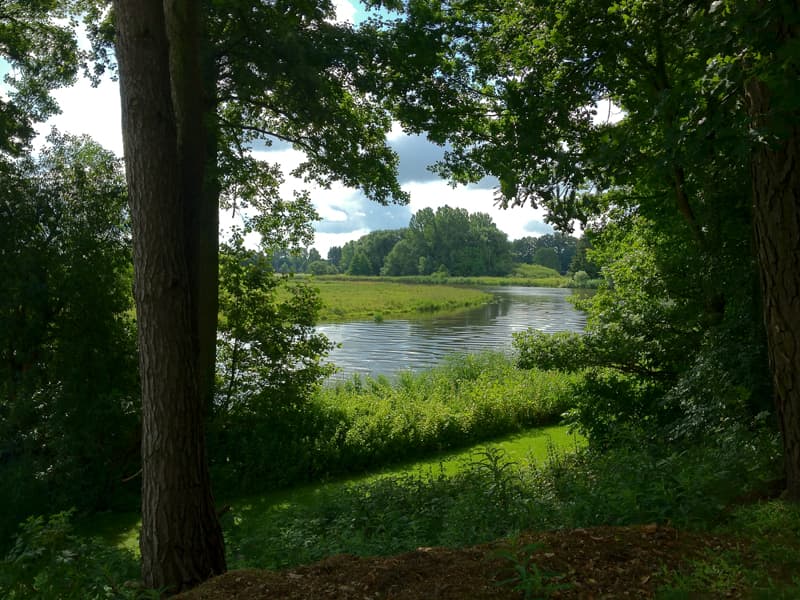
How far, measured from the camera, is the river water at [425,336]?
2319 centimetres

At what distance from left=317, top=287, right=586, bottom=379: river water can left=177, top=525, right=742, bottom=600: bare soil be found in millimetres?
15488

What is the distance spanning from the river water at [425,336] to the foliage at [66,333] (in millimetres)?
9246

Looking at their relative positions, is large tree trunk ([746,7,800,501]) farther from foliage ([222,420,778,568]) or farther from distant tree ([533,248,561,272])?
distant tree ([533,248,561,272])

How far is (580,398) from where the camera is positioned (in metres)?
10.4

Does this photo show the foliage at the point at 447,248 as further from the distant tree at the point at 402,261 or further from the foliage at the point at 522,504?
the foliage at the point at 522,504

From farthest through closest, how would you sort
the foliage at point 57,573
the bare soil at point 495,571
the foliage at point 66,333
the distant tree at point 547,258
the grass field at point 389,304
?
the distant tree at point 547,258 → the grass field at point 389,304 → the foliage at point 66,333 → the foliage at point 57,573 → the bare soil at point 495,571

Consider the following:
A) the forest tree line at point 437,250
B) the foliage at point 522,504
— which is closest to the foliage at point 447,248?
the forest tree line at point 437,250

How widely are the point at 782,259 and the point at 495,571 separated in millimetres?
3358

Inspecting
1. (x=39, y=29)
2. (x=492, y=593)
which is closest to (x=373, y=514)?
(x=492, y=593)

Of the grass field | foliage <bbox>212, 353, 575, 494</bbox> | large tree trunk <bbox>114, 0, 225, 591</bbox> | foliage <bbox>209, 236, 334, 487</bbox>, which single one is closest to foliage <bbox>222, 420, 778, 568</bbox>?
large tree trunk <bbox>114, 0, 225, 591</bbox>

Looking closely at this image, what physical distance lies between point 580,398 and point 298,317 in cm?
603

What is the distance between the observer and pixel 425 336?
31219 mm

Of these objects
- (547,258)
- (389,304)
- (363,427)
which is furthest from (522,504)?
(547,258)

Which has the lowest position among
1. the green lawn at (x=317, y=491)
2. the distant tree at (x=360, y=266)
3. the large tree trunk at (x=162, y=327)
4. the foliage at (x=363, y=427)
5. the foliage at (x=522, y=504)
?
the green lawn at (x=317, y=491)
